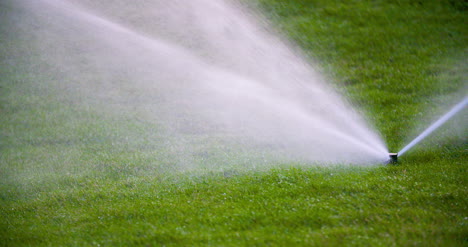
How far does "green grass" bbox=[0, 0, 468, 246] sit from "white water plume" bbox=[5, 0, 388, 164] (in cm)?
59

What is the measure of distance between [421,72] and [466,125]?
8.84 ft

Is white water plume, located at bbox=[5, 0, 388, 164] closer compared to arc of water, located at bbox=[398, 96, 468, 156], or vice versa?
arc of water, located at bbox=[398, 96, 468, 156]

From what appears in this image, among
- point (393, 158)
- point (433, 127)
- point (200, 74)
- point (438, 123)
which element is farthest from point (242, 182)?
point (200, 74)

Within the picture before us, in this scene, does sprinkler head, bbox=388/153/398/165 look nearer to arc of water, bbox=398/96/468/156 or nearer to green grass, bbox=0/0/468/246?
green grass, bbox=0/0/468/246

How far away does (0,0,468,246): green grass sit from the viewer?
4.66m

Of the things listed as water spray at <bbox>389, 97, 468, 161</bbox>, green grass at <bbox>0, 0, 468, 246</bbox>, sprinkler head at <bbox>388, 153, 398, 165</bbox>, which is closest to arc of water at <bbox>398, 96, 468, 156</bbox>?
water spray at <bbox>389, 97, 468, 161</bbox>

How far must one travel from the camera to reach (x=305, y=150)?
728 cm

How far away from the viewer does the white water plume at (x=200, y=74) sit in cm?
795

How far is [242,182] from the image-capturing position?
6.02 m

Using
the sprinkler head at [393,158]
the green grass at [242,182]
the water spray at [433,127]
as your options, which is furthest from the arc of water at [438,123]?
the sprinkler head at [393,158]

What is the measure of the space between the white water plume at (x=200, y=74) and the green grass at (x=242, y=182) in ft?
1.95

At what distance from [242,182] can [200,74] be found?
6.10 meters

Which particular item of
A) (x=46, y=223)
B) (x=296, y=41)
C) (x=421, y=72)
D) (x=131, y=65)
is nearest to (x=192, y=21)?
(x=131, y=65)

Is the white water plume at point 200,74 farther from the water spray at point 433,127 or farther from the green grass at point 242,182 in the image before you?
the green grass at point 242,182
